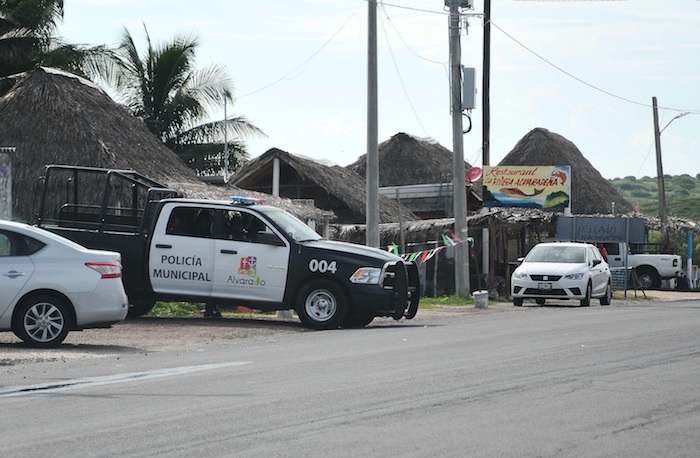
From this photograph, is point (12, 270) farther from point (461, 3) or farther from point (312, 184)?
point (312, 184)

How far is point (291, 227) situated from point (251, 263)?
0.94 metres

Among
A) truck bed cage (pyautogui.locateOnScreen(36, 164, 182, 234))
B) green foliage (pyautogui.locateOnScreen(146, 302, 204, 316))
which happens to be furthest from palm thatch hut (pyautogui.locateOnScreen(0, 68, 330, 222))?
green foliage (pyautogui.locateOnScreen(146, 302, 204, 316))

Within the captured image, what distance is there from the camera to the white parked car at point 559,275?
26.3 m

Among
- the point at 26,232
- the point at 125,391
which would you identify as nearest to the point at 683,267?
the point at 26,232

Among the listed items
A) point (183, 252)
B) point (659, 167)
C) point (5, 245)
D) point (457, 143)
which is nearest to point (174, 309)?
point (183, 252)

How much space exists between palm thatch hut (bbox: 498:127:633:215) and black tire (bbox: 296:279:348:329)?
3228cm

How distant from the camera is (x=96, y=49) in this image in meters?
38.8

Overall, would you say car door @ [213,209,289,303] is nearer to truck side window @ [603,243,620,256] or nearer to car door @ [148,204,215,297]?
car door @ [148,204,215,297]

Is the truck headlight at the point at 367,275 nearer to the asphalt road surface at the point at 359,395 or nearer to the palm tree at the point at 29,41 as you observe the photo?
the asphalt road surface at the point at 359,395

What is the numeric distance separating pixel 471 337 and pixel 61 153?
12.2 m

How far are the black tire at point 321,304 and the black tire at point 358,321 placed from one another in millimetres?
353

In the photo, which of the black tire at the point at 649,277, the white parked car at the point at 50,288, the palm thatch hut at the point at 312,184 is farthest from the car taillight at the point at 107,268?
the black tire at the point at 649,277

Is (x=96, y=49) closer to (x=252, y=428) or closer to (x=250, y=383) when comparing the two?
(x=250, y=383)

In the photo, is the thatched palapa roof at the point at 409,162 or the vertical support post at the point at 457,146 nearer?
the vertical support post at the point at 457,146
